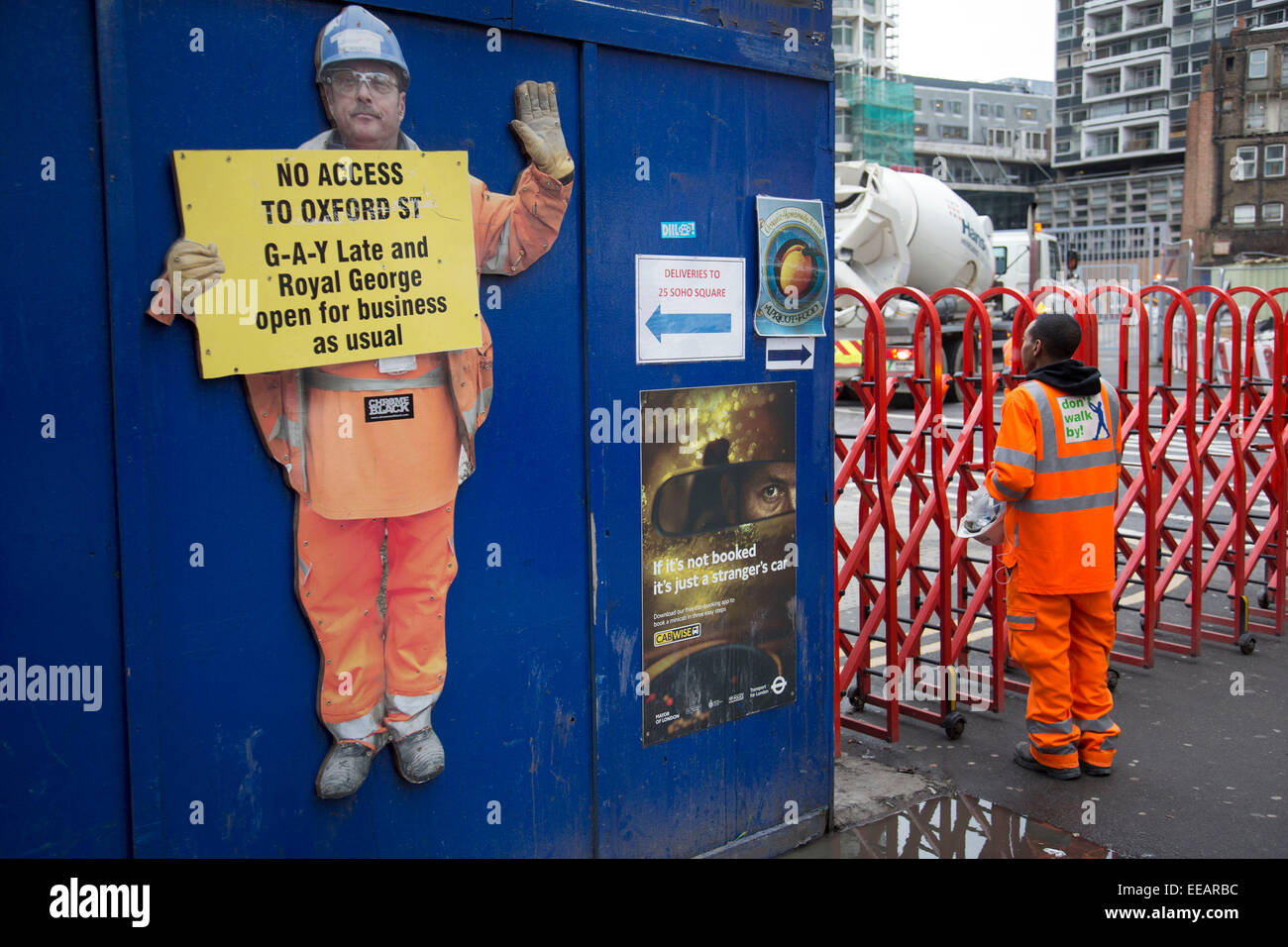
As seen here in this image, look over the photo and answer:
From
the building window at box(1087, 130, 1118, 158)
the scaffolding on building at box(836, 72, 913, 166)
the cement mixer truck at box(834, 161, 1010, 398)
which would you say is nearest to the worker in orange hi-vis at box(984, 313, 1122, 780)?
the cement mixer truck at box(834, 161, 1010, 398)

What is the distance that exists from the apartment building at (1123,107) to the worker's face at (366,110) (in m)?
82.0

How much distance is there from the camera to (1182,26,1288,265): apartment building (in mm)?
56750

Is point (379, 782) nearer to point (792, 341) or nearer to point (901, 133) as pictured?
point (792, 341)

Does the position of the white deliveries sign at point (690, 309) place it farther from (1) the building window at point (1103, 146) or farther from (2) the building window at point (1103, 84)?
(2) the building window at point (1103, 84)

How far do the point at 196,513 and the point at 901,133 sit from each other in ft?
248

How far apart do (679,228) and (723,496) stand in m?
0.91

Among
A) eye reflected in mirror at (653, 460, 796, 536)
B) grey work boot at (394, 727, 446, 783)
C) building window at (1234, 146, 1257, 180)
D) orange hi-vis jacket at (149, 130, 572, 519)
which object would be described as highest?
building window at (1234, 146, 1257, 180)

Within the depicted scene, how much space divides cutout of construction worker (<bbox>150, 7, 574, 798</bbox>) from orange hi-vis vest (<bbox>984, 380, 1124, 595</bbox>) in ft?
8.01

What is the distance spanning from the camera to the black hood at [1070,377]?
4957mm

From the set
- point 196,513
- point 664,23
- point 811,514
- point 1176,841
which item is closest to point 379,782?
point 196,513

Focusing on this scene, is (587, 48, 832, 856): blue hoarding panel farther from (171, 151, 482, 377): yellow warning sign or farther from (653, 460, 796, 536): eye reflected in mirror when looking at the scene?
(171, 151, 482, 377): yellow warning sign

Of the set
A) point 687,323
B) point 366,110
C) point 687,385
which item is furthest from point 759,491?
point 366,110

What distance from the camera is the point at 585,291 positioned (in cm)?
356
